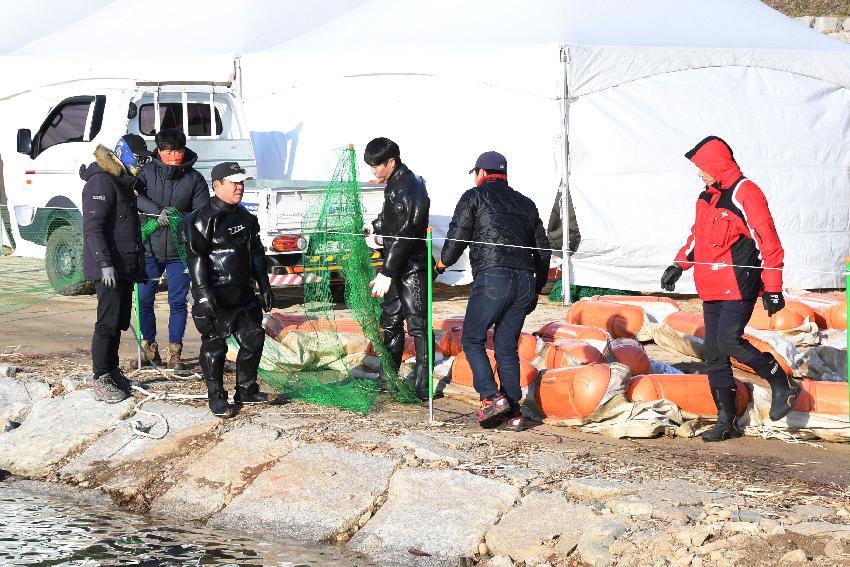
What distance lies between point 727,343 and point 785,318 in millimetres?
3804

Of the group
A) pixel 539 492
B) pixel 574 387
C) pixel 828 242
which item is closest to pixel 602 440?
pixel 574 387

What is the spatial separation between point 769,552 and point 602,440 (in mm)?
2283

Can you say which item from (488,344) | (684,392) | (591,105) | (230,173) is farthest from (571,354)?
(591,105)

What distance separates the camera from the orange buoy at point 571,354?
9367 millimetres

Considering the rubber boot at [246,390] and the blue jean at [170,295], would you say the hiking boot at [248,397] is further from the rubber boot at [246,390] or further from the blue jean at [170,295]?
the blue jean at [170,295]

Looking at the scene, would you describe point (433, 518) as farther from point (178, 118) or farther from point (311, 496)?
point (178, 118)

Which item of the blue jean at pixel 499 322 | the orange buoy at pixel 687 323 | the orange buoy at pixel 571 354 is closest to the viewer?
the blue jean at pixel 499 322

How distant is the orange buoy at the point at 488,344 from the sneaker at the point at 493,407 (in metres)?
1.72

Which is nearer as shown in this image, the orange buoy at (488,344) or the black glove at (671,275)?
the black glove at (671,275)

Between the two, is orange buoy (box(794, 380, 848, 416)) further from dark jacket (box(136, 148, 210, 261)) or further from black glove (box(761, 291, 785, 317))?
dark jacket (box(136, 148, 210, 261))

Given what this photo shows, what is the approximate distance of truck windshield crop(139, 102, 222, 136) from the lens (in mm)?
15430

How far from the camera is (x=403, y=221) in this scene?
28.2ft

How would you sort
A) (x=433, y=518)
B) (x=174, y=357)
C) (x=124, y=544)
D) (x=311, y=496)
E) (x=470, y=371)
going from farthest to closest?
(x=174, y=357) < (x=470, y=371) < (x=311, y=496) < (x=124, y=544) < (x=433, y=518)

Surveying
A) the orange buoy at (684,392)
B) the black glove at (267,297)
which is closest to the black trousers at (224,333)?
the black glove at (267,297)
